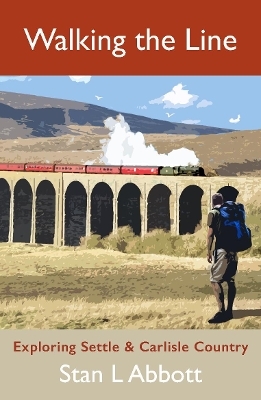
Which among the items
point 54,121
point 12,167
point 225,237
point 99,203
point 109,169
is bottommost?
point 225,237

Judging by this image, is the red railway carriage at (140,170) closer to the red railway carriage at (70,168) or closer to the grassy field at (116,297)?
the red railway carriage at (70,168)

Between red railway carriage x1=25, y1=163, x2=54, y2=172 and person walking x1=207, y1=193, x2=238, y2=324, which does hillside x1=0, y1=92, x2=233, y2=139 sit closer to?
red railway carriage x1=25, y1=163, x2=54, y2=172

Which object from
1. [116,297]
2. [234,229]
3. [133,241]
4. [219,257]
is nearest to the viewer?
[234,229]

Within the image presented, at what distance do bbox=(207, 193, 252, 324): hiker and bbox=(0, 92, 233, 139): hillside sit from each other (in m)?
160

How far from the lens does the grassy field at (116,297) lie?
14.3 meters

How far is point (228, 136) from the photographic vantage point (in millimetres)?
114188

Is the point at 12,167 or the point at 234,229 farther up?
the point at 12,167

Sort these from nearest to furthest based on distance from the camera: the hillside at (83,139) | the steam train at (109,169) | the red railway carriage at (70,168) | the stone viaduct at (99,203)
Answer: the stone viaduct at (99,203) < the steam train at (109,169) < the red railway carriage at (70,168) < the hillside at (83,139)

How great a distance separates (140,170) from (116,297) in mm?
29311

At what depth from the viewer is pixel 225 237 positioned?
43.8 ft

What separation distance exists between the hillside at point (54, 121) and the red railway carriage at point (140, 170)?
12537 cm

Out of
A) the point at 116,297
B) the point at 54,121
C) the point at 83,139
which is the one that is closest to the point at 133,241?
the point at 116,297

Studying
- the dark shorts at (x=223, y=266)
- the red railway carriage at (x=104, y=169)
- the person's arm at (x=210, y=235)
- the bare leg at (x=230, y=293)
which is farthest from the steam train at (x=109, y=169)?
the person's arm at (x=210, y=235)

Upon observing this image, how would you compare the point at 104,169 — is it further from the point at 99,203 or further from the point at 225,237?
the point at 225,237
